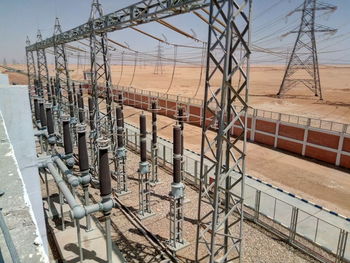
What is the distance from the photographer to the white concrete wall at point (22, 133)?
4477 mm

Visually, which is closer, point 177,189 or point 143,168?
point 177,189

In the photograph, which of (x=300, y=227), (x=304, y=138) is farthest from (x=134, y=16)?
(x=304, y=138)

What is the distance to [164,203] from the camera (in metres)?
14.6

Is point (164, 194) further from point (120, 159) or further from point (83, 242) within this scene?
point (83, 242)

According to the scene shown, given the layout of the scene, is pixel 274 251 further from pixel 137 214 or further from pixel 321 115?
pixel 321 115

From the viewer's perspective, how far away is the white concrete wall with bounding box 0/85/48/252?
448 cm

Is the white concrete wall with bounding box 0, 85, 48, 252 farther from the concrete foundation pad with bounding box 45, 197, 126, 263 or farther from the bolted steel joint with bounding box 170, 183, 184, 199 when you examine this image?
the bolted steel joint with bounding box 170, 183, 184, 199

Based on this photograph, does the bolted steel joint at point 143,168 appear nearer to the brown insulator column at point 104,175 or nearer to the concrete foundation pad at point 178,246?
the concrete foundation pad at point 178,246

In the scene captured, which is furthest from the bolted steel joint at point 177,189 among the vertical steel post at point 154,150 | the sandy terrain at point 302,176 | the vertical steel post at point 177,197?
the sandy terrain at point 302,176

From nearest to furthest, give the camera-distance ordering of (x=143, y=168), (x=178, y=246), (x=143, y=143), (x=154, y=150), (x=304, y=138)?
(x=178, y=246) → (x=143, y=168) → (x=143, y=143) → (x=154, y=150) → (x=304, y=138)

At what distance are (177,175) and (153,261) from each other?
3390mm

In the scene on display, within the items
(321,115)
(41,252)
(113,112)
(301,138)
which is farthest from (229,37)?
(321,115)

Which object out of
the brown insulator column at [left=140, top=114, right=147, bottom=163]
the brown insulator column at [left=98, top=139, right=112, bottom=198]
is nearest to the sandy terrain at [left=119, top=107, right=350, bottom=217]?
the brown insulator column at [left=140, top=114, right=147, bottom=163]

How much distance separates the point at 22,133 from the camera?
462 cm
